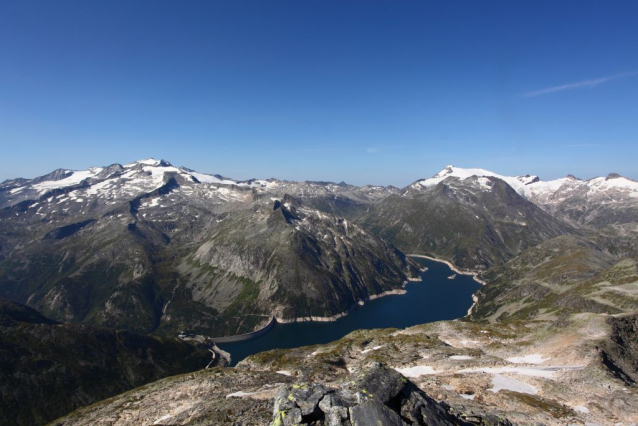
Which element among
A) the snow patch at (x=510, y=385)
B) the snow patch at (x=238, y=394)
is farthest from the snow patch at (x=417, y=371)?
the snow patch at (x=238, y=394)

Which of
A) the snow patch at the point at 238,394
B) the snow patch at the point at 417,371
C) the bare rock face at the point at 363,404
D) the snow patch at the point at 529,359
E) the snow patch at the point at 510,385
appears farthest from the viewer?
the snow patch at the point at 529,359

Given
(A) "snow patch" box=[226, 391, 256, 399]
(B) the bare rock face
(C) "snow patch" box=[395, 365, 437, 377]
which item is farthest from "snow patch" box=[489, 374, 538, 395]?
(A) "snow patch" box=[226, 391, 256, 399]

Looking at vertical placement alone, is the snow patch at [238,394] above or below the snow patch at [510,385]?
below

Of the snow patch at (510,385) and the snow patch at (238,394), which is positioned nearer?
the snow patch at (510,385)

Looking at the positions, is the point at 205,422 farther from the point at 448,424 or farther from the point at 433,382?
the point at 433,382

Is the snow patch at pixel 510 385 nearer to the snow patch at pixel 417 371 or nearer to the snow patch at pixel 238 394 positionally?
the snow patch at pixel 417 371

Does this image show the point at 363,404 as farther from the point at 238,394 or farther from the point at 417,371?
the point at 417,371

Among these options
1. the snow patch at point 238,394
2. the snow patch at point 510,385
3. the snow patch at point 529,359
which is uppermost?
the snow patch at point 510,385

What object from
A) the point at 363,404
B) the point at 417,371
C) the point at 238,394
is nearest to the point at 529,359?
the point at 417,371
